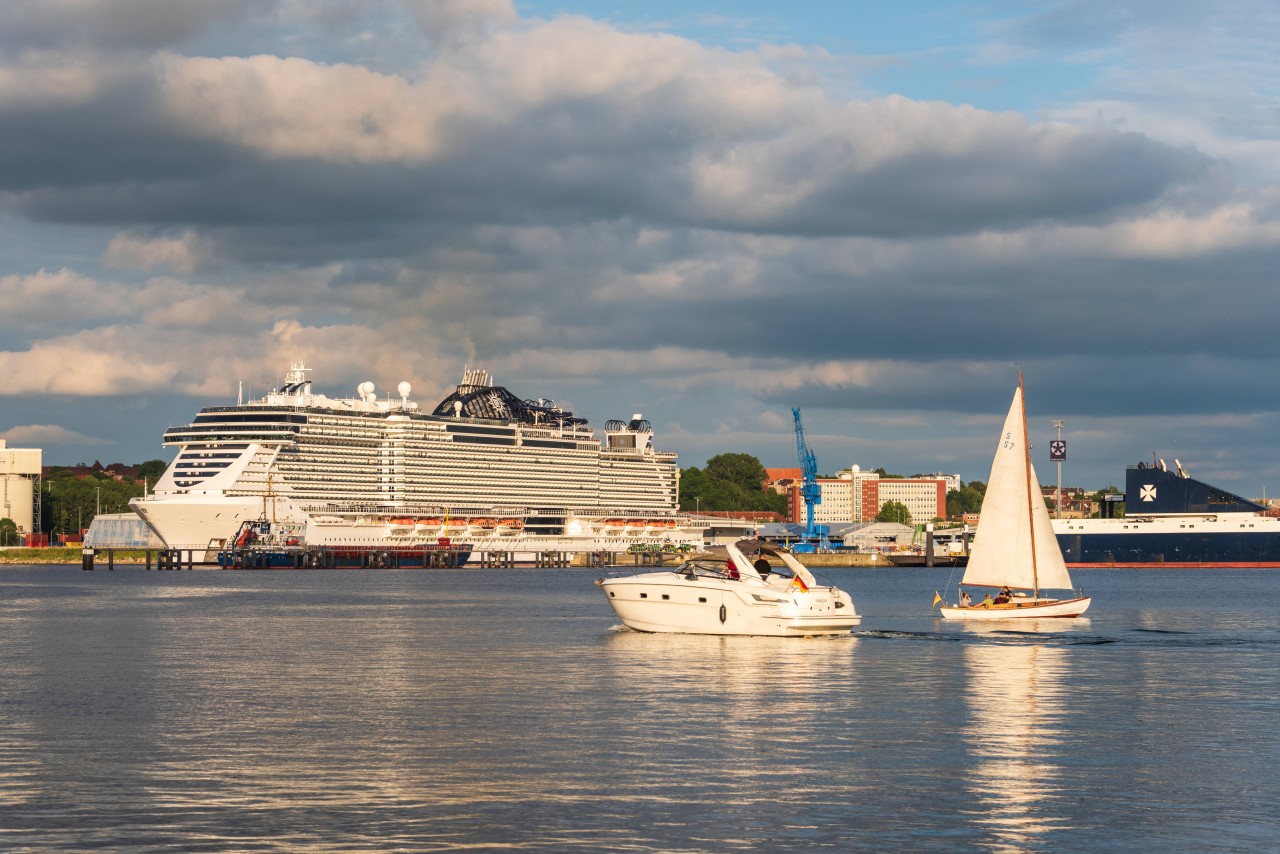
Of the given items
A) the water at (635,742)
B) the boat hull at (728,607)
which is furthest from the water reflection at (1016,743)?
the boat hull at (728,607)

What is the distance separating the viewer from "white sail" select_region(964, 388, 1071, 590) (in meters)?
72.8

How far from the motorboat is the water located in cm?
78

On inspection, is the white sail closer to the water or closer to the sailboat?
the sailboat

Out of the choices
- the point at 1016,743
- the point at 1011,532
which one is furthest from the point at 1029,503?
the point at 1016,743

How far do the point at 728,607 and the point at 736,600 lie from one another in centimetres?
39

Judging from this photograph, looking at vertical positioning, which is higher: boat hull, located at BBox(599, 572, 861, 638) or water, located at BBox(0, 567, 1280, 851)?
boat hull, located at BBox(599, 572, 861, 638)

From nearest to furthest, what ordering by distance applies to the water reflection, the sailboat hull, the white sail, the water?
1. the water
2. the water reflection
3. the sailboat hull
4. the white sail

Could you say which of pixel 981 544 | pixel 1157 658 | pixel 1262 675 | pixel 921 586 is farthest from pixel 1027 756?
pixel 921 586

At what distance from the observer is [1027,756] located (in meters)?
30.8

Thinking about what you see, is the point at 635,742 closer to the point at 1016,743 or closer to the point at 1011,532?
the point at 1016,743

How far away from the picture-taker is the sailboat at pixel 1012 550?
7225 cm

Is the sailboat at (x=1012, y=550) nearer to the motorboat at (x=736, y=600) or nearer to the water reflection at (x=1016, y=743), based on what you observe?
the motorboat at (x=736, y=600)

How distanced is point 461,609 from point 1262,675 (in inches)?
2006

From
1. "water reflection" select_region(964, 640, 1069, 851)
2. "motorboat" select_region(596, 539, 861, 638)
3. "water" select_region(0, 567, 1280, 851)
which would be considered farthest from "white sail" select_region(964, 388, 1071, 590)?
"water reflection" select_region(964, 640, 1069, 851)
